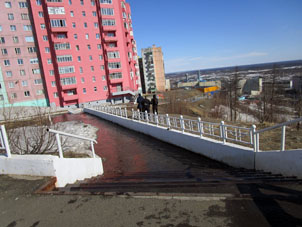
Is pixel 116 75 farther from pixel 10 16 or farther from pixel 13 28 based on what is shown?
pixel 10 16

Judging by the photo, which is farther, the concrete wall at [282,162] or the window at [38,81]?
the window at [38,81]

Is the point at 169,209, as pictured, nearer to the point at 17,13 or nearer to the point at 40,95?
the point at 40,95

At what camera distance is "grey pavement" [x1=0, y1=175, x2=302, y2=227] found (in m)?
2.61

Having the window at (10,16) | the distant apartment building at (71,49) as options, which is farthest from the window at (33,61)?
the window at (10,16)

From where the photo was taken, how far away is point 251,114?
39094mm

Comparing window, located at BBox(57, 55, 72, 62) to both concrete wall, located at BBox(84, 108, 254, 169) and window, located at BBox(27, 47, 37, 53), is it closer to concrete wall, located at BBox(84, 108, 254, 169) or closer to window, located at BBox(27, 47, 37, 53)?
window, located at BBox(27, 47, 37, 53)

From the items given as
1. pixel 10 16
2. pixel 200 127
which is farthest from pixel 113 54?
pixel 200 127

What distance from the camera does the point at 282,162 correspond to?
193 inches

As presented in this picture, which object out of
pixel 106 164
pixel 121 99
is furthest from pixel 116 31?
pixel 106 164

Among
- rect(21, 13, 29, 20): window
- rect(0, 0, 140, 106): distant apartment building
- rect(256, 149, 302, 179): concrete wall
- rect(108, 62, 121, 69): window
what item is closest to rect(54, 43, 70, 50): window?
rect(0, 0, 140, 106): distant apartment building

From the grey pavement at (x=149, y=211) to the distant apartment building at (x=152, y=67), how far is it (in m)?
77.5

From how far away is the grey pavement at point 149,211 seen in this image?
2607mm

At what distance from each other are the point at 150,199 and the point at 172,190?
0.71m

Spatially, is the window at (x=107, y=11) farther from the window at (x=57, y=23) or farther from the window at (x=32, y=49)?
the window at (x=32, y=49)
